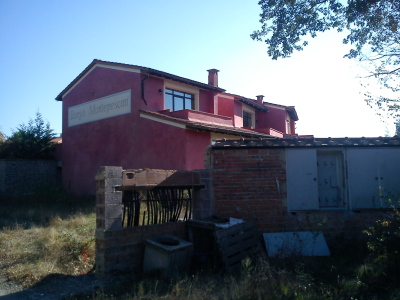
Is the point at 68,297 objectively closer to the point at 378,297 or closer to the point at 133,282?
the point at 133,282

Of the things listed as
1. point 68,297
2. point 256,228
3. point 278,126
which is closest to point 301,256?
point 256,228

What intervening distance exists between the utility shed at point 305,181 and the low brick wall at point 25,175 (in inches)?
651

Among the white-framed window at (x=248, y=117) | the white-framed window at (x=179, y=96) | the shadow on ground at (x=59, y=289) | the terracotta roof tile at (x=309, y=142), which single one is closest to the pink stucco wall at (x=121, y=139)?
the white-framed window at (x=179, y=96)

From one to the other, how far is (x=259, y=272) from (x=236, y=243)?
136 centimetres

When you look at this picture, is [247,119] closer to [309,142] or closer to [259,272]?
[309,142]

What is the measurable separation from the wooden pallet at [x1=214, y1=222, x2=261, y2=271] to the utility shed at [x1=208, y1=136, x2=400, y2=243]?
747 millimetres

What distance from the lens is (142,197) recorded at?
812cm

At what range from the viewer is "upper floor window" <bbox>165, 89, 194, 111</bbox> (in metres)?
20.2

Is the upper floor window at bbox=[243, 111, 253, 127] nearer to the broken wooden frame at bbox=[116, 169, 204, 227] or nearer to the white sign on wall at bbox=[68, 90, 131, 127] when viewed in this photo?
the white sign on wall at bbox=[68, 90, 131, 127]

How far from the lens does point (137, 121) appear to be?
→ 62.0ft

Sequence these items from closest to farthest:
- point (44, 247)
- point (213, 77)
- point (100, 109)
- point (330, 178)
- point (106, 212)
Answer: point (106, 212)
point (44, 247)
point (330, 178)
point (100, 109)
point (213, 77)

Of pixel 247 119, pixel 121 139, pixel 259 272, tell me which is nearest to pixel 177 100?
pixel 121 139

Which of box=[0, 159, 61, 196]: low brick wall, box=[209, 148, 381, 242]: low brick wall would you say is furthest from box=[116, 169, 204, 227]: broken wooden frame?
box=[0, 159, 61, 196]: low brick wall

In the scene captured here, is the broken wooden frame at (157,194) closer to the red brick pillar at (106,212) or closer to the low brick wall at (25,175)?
the red brick pillar at (106,212)
